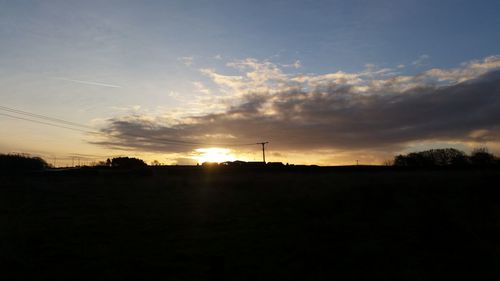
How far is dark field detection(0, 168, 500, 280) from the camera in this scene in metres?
10.8

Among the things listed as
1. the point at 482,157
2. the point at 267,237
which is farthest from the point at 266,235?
the point at 482,157

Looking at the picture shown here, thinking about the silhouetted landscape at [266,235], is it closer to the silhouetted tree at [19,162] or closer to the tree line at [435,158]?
the tree line at [435,158]

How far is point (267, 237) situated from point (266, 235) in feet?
1.08

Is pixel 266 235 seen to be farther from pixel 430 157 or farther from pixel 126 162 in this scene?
pixel 126 162

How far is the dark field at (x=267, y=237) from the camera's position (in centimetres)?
1083

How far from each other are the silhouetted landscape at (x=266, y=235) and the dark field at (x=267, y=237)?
0.14 feet

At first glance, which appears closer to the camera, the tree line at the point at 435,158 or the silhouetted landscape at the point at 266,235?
the silhouetted landscape at the point at 266,235

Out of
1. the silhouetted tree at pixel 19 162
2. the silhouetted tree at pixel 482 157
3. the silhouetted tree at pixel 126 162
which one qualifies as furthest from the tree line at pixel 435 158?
the silhouetted tree at pixel 19 162

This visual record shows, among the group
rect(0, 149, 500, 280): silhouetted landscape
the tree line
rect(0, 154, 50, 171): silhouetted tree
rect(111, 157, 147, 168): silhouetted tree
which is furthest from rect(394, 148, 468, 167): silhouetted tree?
rect(0, 154, 50, 171): silhouetted tree

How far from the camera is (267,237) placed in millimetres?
15109

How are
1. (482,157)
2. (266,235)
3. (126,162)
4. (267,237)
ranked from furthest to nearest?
(126,162) < (482,157) < (266,235) < (267,237)

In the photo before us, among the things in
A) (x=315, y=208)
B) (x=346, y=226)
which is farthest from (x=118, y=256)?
(x=315, y=208)

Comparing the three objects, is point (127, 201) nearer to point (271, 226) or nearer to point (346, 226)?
point (271, 226)

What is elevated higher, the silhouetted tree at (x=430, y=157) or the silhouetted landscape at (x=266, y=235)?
the silhouetted tree at (x=430, y=157)
